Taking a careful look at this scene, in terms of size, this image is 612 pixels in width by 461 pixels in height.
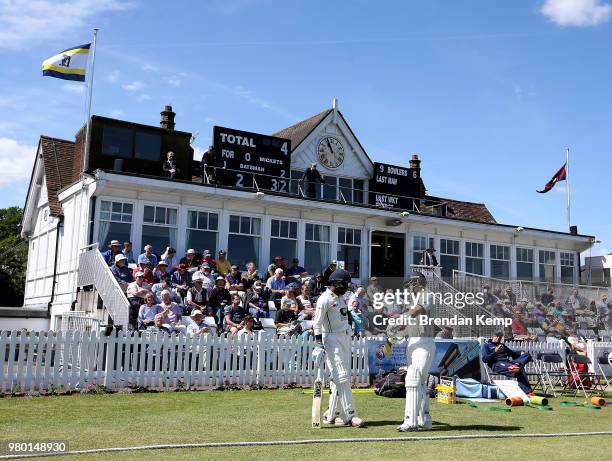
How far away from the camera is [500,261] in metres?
28.8

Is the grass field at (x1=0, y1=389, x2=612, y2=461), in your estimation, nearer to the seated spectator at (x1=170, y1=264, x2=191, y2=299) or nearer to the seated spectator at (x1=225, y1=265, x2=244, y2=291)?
the seated spectator at (x1=170, y1=264, x2=191, y2=299)

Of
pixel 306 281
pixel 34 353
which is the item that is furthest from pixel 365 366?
pixel 34 353

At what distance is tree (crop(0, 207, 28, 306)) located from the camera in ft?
129

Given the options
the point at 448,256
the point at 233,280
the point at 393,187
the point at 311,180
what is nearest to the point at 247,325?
the point at 233,280

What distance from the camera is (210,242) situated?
21047mm

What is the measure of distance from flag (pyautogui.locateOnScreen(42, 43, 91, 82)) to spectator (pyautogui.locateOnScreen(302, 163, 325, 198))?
27.9 ft

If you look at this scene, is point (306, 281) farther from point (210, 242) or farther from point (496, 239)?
point (496, 239)

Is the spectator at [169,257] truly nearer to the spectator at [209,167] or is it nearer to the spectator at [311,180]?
the spectator at [209,167]

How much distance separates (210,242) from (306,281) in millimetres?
3778

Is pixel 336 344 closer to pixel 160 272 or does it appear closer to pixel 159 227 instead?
pixel 160 272

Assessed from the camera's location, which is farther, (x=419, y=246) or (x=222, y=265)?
(x=419, y=246)

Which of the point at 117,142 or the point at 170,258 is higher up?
the point at 117,142

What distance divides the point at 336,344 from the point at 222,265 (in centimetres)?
1097

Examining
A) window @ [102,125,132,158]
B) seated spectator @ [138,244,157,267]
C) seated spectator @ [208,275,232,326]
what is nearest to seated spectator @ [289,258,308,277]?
seated spectator @ [208,275,232,326]
